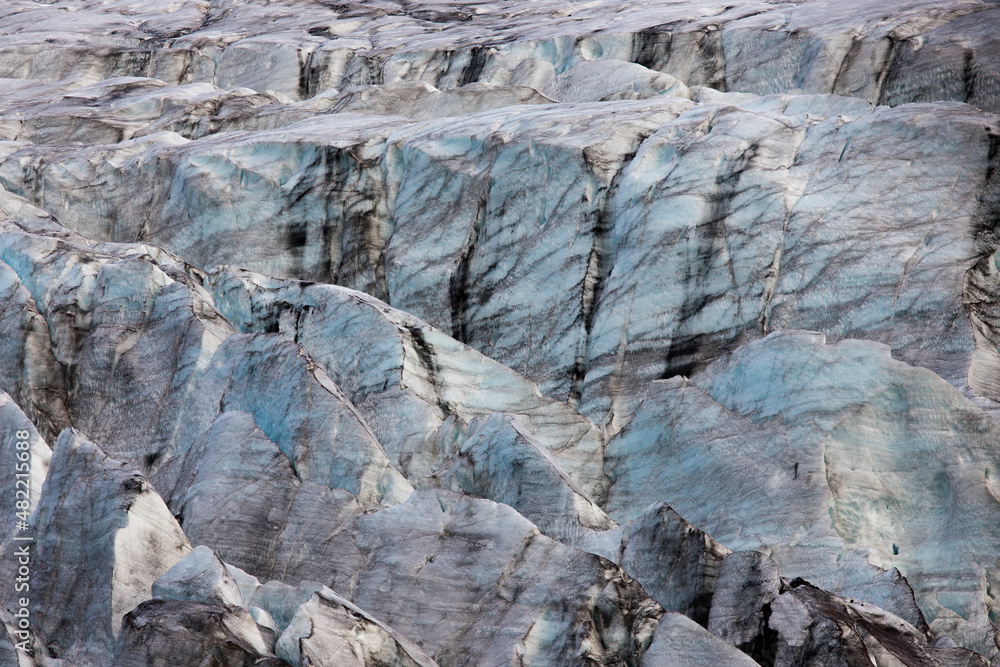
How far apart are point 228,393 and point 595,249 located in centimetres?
840

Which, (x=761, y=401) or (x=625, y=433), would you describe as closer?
(x=761, y=401)

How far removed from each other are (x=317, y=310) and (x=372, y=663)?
9733 millimetres

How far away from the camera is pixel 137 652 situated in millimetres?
11281

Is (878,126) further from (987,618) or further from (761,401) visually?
(987,618)

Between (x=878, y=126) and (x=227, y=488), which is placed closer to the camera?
(x=227, y=488)

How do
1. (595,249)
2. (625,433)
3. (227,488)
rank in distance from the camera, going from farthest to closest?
(595,249), (625,433), (227,488)

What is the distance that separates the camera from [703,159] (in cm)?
2027

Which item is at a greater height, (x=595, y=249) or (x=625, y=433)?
(x=595, y=249)

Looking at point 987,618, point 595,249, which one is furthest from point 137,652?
point 595,249

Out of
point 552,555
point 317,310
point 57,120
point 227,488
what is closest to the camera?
point 552,555

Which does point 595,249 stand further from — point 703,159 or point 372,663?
point 372,663

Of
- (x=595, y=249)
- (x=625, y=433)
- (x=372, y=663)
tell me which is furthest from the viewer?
(x=595, y=249)

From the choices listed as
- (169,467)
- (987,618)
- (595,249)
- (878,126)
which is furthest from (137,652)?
(878,126)

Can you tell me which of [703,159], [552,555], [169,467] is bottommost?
[169,467]
